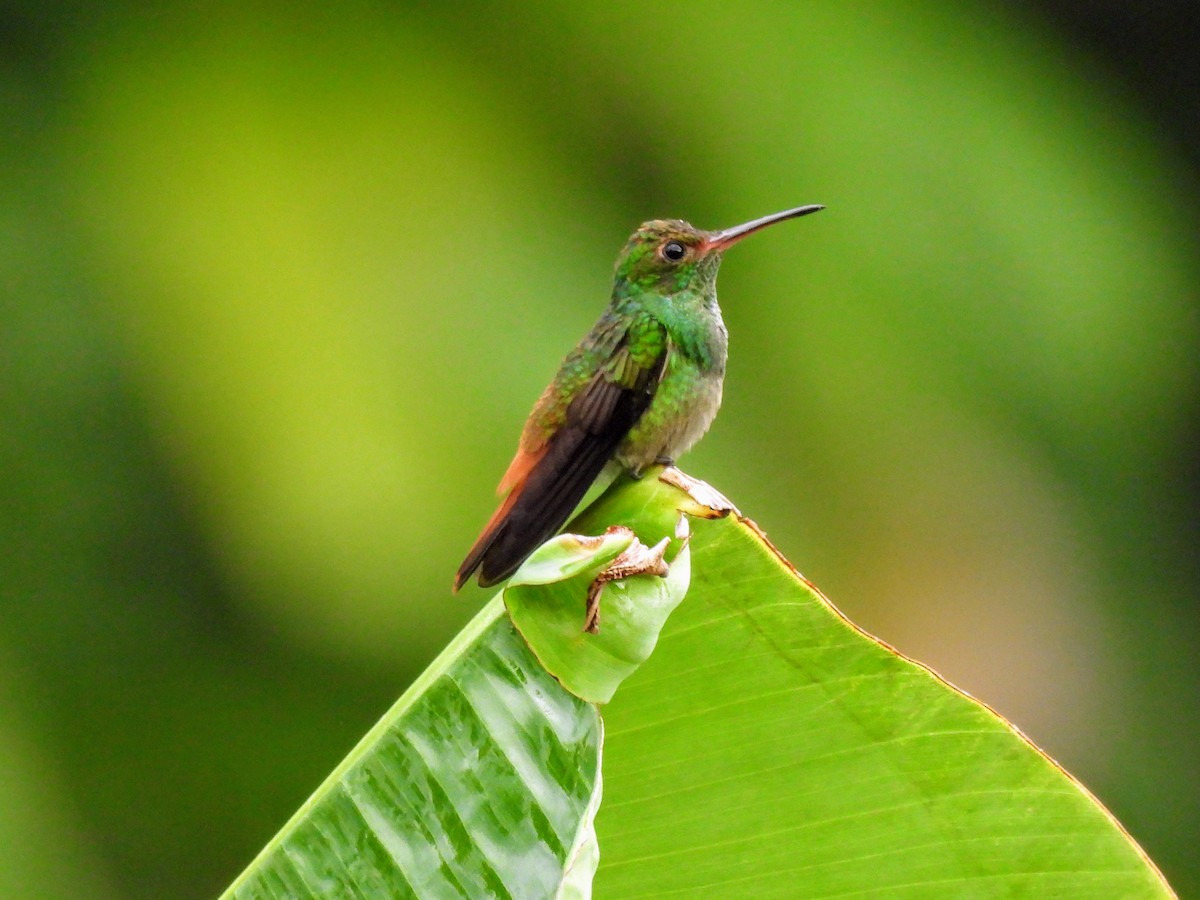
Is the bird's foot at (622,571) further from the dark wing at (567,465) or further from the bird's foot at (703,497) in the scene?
the dark wing at (567,465)

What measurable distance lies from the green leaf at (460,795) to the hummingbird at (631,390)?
65 cm

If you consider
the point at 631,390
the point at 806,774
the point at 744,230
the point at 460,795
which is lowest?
the point at 806,774

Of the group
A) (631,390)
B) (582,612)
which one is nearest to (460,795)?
(582,612)

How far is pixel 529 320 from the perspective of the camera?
175 inches

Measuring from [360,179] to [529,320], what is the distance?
0.72m

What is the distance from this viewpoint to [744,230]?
260 cm

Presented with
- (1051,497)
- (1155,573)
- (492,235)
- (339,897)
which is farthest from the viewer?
(1155,573)

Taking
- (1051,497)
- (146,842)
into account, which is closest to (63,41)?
(146,842)

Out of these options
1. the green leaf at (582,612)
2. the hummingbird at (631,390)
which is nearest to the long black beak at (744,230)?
the hummingbird at (631,390)

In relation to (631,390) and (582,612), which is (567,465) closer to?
(631,390)

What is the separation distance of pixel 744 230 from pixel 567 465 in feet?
2.09

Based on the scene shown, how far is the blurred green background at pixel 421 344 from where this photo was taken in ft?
14.2

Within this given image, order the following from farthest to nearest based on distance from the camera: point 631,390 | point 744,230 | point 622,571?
point 744,230
point 631,390
point 622,571

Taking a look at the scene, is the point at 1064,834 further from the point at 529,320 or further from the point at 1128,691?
the point at 1128,691
